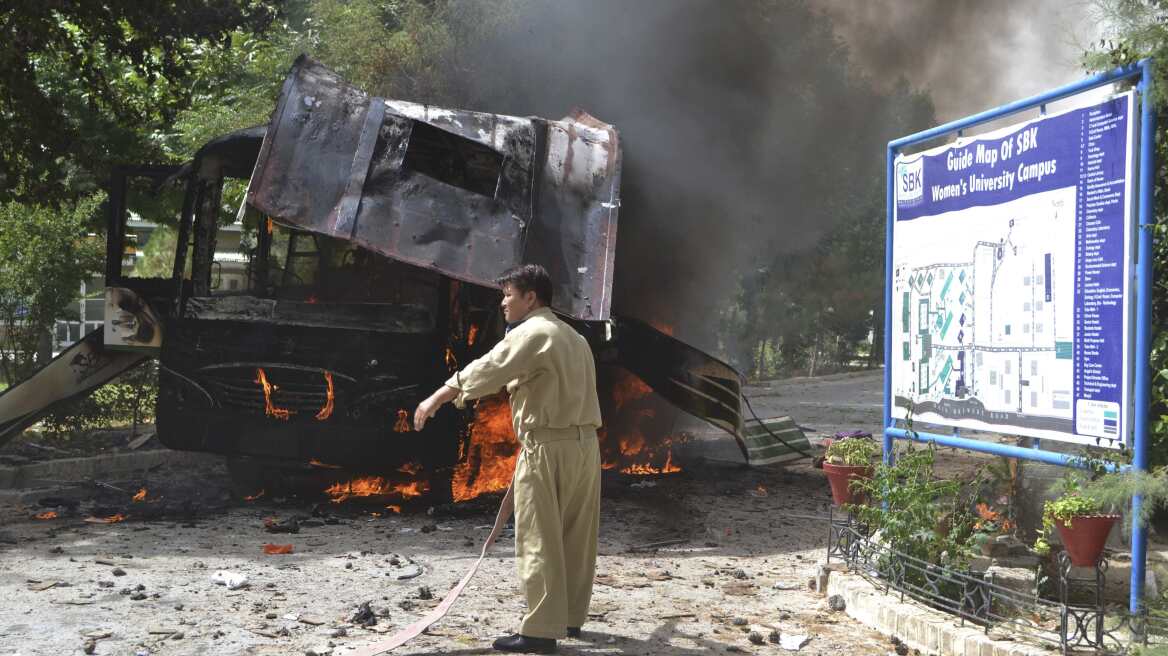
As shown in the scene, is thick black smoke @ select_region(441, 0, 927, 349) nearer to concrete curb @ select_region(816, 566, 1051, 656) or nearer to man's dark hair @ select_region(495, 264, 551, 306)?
concrete curb @ select_region(816, 566, 1051, 656)

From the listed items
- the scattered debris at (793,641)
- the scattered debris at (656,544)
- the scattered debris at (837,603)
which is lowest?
the scattered debris at (793,641)

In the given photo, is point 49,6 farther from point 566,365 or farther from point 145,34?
point 566,365

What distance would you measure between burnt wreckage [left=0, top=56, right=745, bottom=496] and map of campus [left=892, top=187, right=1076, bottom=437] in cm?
250

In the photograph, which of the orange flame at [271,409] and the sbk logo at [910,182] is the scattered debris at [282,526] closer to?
the orange flame at [271,409]

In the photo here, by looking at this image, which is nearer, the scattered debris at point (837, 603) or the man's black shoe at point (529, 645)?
the man's black shoe at point (529, 645)

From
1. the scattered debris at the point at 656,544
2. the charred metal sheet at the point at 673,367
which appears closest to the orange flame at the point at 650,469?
the charred metal sheet at the point at 673,367

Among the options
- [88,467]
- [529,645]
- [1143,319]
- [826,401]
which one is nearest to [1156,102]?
[1143,319]

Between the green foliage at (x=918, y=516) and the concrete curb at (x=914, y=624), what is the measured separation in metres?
0.29

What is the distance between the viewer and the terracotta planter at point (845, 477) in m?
6.64

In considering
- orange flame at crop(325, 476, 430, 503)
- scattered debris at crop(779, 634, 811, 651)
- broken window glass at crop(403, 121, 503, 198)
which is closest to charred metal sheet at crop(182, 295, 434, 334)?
broken window glass at crop(403, 121, 503, 198)

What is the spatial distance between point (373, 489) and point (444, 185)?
2.72m

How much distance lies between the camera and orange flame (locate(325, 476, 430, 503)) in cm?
912

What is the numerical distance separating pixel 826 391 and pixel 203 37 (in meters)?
16.0

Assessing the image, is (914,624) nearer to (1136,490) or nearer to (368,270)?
(1136,490)
